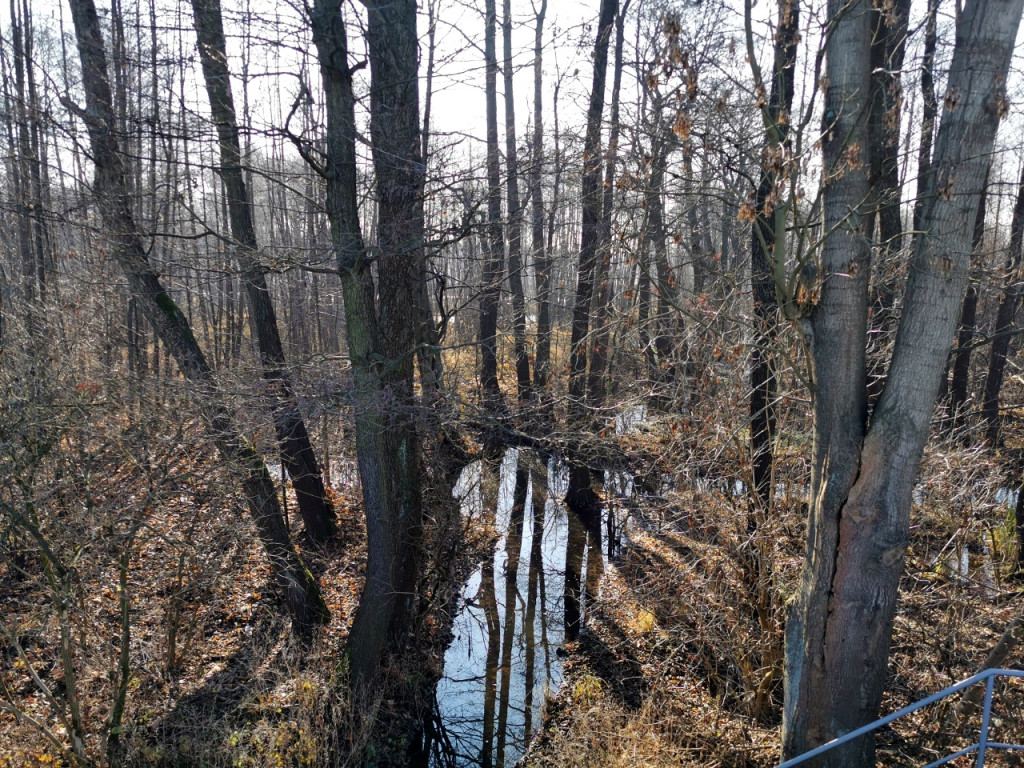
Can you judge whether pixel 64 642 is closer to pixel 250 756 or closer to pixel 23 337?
pixel 250 756

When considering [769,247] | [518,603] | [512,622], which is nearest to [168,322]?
[512,622]

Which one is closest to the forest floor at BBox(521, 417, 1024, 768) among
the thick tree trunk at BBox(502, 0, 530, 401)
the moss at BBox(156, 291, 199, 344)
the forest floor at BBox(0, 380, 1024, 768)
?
the forest floor at BBox(0, 380, 1024, 768)

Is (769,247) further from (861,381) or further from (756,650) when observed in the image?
(756,650)

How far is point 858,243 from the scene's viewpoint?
16.0ft

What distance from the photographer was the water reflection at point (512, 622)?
7.92 meters

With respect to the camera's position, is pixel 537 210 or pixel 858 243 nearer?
pixel 858 243

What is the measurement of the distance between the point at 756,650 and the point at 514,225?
5.94 m

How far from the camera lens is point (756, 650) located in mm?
6965

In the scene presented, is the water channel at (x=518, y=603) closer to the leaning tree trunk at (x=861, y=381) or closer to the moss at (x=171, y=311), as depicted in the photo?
the leaning tree trunk at (x=861, y=381)

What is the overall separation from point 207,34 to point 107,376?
3.94 m

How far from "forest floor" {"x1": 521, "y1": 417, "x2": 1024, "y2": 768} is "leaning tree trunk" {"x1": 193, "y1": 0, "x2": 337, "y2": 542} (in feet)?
15.5

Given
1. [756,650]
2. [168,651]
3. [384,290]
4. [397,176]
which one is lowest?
[168,651]

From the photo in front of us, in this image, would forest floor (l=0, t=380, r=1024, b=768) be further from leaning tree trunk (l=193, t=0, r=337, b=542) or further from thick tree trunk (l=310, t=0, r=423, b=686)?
leaning tree trunk (l=193, t=0, r=337, b=542)

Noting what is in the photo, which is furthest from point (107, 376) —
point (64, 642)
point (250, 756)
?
point (250, 756)
